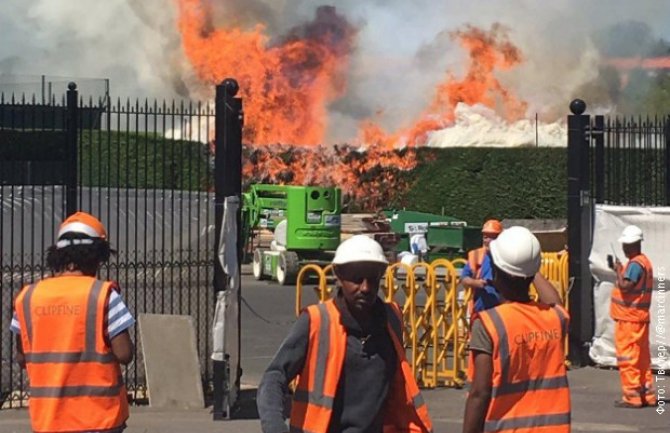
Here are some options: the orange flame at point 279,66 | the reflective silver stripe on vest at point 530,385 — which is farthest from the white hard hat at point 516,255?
the orange flame at point 279,66

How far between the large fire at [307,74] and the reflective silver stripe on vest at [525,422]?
3296cm

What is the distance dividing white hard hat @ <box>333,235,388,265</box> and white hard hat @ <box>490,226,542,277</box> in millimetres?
492

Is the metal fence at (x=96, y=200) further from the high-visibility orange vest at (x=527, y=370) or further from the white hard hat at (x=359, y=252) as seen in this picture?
the high-visibility orange vest at (x=527, y=370)

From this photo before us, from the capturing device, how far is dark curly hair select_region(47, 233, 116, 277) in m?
5.43

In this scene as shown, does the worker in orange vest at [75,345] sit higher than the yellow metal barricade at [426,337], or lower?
higher

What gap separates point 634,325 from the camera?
35.3ft

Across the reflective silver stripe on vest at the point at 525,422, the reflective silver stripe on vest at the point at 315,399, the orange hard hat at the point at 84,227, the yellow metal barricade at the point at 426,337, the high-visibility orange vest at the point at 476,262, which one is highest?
the orange hard hat at the point at 84,227

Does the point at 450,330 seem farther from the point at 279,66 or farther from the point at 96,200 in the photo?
the point at 279,66

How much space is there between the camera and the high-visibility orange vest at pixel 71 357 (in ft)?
17.6

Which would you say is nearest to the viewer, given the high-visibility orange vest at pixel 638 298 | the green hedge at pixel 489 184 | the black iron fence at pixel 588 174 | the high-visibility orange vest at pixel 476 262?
the high-visibility orange vest at pixel 638 298

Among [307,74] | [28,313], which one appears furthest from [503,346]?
[307,74]

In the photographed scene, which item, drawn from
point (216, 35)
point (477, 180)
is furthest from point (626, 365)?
point (216, 35)

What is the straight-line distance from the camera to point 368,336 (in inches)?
181

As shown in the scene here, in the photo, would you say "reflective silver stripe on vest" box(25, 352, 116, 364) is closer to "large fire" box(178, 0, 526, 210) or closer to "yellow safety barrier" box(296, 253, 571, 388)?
"yellow safety barrier" box(296, 253, 571, 388)
